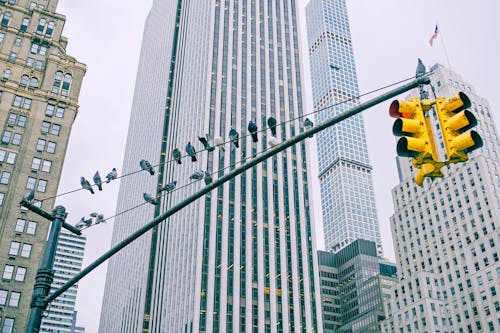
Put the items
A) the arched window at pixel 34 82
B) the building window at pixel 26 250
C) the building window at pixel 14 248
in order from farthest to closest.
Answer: the arched window at pixel 34 82, the building window at pixel 26 250, the building window at pixel 14 248

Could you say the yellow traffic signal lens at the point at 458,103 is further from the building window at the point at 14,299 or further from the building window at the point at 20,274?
the building window at the point at 20,274

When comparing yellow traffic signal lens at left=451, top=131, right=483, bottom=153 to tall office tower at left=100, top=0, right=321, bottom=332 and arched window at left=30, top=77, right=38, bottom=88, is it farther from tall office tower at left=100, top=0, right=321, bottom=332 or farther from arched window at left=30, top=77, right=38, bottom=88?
tall office tower at left=100, top=0, right=321, bottom=332

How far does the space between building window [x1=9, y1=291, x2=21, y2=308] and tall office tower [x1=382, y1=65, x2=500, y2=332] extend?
78.0m

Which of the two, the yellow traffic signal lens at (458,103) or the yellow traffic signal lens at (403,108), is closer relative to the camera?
the yellow traffic signal lens at (458,103)

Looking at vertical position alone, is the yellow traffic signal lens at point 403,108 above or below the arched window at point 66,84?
below

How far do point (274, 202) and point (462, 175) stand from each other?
4337 cm

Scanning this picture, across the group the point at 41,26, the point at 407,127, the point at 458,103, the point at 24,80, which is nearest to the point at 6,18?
the point at 41,26

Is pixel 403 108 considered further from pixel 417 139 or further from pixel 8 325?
pixel 8 325

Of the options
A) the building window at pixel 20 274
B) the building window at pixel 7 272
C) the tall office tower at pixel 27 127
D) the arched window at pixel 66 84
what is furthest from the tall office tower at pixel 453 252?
the building window at pixel 7 272

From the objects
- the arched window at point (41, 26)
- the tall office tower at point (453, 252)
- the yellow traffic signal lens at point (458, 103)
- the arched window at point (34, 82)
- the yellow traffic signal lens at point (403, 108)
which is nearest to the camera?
the yellow traffic signal lens at point (458, 103)

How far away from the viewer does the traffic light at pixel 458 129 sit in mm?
7855

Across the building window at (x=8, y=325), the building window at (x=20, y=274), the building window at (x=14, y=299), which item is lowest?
the building window at (x=8, y=325)

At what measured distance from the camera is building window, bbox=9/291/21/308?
5523 centimetres

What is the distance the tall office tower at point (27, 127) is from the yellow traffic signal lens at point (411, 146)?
54.3 meters
